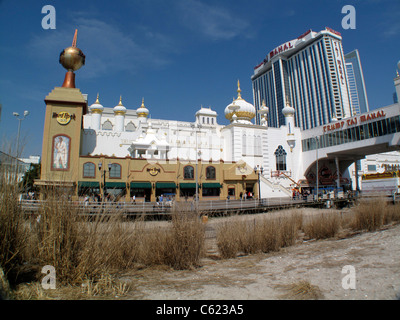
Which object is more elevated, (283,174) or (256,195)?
(283,174)

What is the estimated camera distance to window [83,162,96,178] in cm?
2528

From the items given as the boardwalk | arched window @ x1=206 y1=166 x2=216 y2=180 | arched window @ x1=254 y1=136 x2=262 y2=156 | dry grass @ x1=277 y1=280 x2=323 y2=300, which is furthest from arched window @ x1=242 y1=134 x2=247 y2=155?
dry grass @ x1=277 y1=280 x2=323 y2=300

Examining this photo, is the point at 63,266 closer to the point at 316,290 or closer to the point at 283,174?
the point at 316,290

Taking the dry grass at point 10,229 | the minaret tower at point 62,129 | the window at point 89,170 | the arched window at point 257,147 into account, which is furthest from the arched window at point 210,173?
the dry grass at point 10,229

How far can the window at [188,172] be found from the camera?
28223mm

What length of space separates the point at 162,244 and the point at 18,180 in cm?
381

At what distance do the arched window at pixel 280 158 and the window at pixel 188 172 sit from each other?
14496 mm

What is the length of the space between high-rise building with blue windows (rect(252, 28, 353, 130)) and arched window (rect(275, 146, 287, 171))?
71.0 m

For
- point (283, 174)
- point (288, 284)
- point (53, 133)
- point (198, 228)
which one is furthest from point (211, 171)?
point (288, 284)

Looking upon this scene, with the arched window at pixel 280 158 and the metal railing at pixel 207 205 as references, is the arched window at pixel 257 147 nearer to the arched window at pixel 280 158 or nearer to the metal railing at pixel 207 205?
the arched window at pixel 280 158

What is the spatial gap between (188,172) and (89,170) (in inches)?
409

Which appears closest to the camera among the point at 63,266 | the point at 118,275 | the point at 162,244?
the point at 63,266

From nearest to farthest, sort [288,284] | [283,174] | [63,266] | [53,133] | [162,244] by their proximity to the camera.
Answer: [63,266] < [288,284] < [162,244] < [53,133] < [283,174]

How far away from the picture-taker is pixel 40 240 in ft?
16.0
